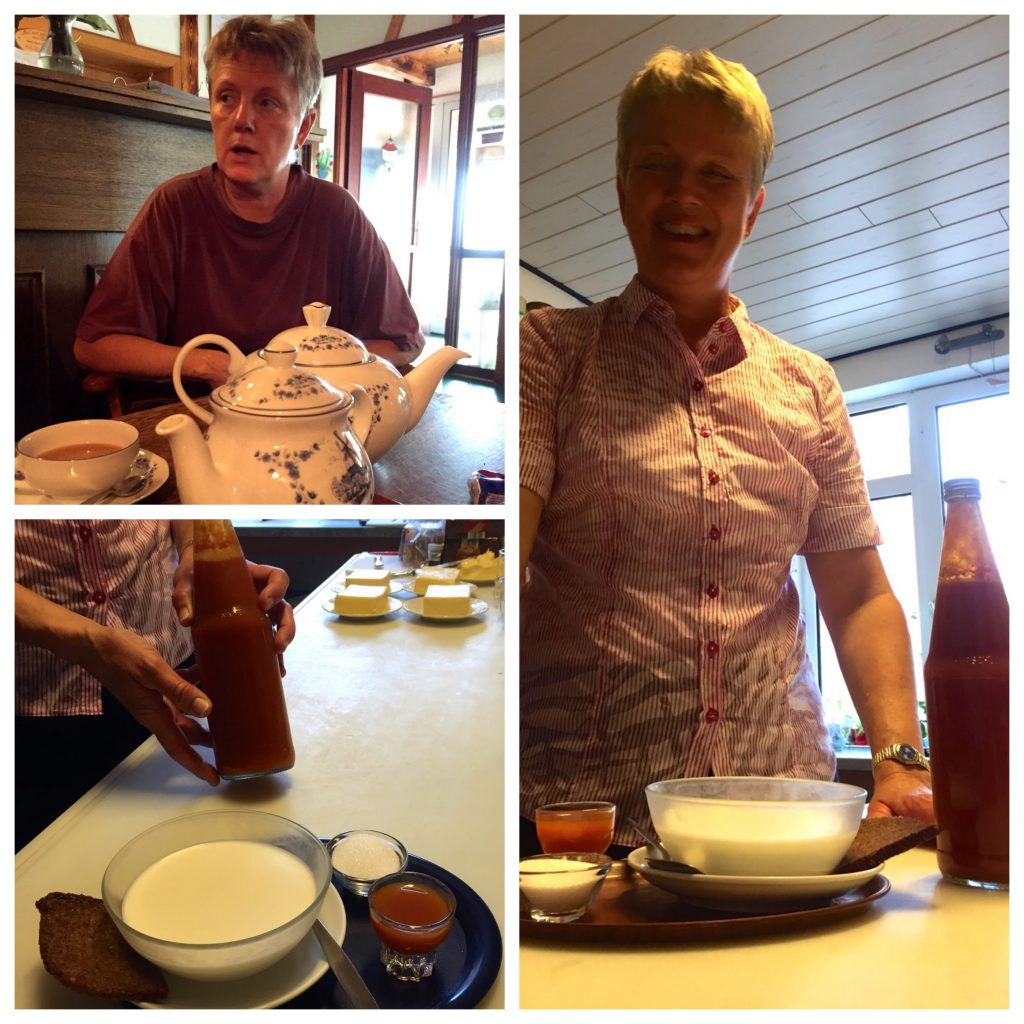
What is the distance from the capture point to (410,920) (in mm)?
461

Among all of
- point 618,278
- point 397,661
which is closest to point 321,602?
point 397,661

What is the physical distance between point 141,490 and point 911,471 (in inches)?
55.9

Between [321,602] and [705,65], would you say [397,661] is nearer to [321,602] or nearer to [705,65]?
[321,602]

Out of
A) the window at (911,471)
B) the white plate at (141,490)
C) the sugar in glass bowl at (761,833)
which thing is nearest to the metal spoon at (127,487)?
the white plate at (141,490)

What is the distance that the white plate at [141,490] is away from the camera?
48 centimetres

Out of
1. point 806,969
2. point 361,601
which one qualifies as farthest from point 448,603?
point 806,969

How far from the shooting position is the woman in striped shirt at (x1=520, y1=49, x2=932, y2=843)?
1.96ft

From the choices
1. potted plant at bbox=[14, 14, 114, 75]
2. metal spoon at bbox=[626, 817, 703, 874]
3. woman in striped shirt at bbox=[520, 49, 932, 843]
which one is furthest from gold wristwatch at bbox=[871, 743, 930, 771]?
potted plant at bbox=[14, 14, 114, 75]

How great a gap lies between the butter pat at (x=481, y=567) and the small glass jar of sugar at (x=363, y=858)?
0.45 meters

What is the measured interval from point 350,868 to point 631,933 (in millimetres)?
201

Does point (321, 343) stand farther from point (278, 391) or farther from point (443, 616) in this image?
point (443, 616)

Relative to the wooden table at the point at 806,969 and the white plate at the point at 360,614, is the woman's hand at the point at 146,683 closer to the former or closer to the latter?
the wooden table at the point at 806,969

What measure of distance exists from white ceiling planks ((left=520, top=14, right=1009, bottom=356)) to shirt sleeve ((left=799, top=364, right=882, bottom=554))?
30cm

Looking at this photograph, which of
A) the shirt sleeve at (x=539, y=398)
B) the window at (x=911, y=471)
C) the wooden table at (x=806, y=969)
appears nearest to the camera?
the wooden table at (x=806, y=969)
